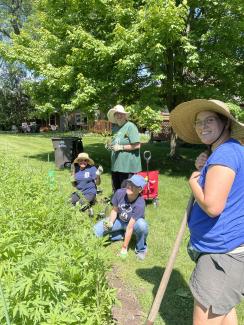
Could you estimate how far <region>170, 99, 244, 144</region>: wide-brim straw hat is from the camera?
257 centimetres

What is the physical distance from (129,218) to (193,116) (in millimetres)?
2623

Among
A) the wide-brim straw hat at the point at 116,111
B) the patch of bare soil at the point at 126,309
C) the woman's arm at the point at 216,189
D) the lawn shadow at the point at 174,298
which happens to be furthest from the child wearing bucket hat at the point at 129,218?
the woman's arm at the point at 216,189

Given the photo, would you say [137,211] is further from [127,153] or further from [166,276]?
[166,276]

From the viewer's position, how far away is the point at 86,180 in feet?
23.2

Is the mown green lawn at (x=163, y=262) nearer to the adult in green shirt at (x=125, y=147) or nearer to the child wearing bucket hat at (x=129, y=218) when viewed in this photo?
the child wearing bucket hat at (x=129, y=218)

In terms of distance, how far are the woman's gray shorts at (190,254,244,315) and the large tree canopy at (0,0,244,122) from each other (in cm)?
743

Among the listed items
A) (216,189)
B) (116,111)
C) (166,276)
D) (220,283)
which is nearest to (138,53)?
(116,111)

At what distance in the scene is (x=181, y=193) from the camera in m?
9.01

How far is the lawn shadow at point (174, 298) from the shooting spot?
155 inches

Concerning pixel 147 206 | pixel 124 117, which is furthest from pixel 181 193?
pixel 124 117

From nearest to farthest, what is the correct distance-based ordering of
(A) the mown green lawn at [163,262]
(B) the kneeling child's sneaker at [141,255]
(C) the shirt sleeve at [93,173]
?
(A) the mown green lawn at [163,262] → (B) the kneeling child's sneaker at [141,255] → (C) the shirt sleeve at [93,173]

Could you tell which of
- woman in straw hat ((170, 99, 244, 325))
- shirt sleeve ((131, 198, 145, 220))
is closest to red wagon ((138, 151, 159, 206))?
shirt sleeve ((131, 198, 145, 220))

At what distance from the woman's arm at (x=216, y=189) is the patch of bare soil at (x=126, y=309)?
1.61m

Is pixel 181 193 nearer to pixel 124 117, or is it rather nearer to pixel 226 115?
pixel 124 117
